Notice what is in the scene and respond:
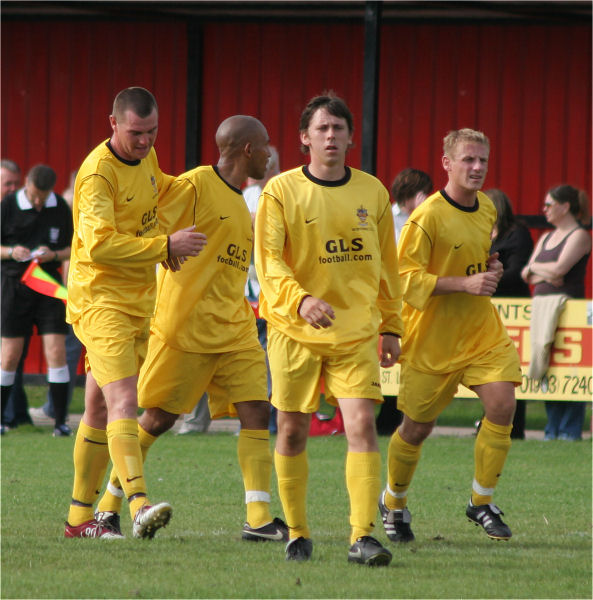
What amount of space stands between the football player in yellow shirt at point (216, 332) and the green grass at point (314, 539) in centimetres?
40

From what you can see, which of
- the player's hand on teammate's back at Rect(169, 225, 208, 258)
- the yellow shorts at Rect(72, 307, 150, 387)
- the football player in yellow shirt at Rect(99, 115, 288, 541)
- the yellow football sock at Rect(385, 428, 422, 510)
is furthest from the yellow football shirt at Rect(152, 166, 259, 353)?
the yellow football sock at Rect(385, 428, 422, 510)

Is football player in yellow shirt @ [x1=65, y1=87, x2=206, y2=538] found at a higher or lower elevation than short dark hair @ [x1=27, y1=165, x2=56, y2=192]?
lower

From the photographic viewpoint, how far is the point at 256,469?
693 cm

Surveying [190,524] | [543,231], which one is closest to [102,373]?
[190,524]

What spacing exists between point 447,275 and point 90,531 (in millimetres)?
2396

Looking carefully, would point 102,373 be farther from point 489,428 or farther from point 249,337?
point 489,428

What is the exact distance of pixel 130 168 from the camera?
663cm

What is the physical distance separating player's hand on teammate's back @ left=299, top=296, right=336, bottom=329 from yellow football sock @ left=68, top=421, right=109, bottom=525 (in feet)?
5.06

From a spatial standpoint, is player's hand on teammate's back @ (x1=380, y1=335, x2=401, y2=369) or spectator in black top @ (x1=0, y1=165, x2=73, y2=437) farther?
spectator in black top @ (x1=0, y1=165, x2=73, y2=437)

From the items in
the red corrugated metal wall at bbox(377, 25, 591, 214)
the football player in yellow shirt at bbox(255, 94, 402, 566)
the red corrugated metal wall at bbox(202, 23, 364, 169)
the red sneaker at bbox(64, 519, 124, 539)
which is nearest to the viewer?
the football player in yellow shirt at bbox(255, 94, 402, 566)

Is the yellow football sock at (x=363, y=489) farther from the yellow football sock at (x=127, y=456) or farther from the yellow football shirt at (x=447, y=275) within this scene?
the yellow football shirt at (x=447, y=275)

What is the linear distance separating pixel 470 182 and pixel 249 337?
1.49 metres

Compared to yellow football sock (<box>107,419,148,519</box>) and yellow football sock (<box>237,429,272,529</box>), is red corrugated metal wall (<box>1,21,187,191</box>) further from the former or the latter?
yellow football sock (<box>107,419,148,519</box>)

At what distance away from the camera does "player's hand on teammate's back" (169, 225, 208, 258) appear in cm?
638
